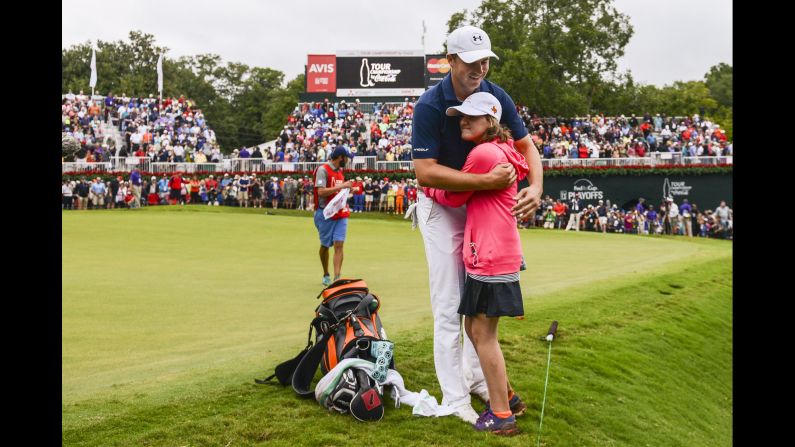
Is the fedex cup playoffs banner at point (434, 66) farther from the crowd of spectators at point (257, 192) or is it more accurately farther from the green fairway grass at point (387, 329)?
the green fairway grass at point (387, 329)

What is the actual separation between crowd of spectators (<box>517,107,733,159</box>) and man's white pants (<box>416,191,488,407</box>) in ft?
129

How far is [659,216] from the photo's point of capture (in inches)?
1516

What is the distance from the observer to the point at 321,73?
57.1 m

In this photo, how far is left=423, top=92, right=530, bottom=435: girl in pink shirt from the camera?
194 inches

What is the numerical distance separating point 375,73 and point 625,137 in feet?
62.5

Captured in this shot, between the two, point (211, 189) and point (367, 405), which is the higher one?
point (211, 189)

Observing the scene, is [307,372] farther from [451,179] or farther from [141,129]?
[141,129]

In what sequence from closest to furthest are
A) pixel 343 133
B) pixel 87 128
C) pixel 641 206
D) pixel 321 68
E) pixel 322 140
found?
pixel 641 206
pixel 87 128
pixel 322 140
pixel 343 133
pixel 321 68

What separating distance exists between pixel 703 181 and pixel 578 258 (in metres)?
26.5

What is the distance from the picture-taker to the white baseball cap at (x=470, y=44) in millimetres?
5004

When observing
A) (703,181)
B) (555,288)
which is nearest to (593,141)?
(703,181)

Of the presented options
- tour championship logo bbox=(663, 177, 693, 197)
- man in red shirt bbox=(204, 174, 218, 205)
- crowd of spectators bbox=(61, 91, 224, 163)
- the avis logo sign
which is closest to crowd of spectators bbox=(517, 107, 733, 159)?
tour championship logo bbox=(663, 177, 693, 197)

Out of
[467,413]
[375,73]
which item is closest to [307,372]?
[467,413]

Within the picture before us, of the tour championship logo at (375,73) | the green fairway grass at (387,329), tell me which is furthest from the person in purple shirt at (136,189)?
the tour championship logo at (375,73)
